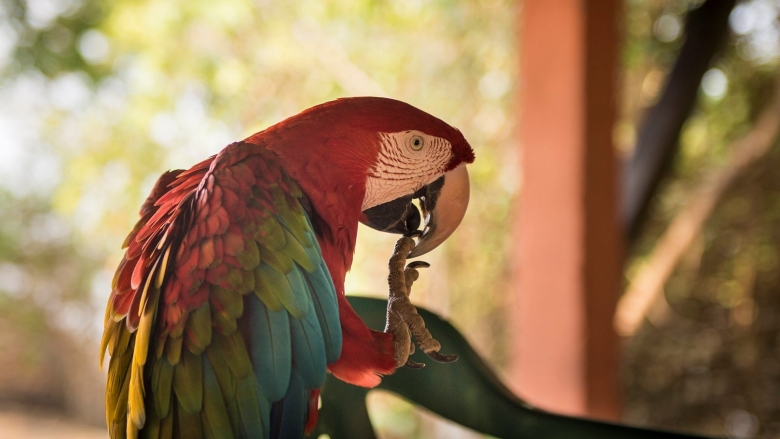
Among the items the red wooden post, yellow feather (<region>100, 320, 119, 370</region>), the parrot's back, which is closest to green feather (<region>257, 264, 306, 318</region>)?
the parrot's back

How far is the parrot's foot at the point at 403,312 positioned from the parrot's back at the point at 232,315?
0.15ft

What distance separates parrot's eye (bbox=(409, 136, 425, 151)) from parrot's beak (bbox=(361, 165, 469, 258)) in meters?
0.02

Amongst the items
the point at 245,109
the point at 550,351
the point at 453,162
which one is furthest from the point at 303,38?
the point at 453,162

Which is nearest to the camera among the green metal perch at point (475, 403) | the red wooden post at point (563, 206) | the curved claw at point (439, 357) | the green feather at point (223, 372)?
the green feather at point (223, 372)

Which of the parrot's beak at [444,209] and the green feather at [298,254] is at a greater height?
the parrot's beak at [444,209]

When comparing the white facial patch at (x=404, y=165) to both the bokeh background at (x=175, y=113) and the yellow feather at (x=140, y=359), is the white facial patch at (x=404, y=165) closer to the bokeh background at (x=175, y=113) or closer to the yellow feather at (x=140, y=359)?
the yellow feather at (x=140, y=359)

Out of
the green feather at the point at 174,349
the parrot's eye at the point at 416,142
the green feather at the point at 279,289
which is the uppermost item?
the parrot's eye at the point at 416,142

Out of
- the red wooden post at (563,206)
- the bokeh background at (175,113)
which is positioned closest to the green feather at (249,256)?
the red wooden post at (563,206)

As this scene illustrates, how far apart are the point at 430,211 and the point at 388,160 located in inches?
1.6

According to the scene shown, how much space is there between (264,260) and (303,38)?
4.19ft

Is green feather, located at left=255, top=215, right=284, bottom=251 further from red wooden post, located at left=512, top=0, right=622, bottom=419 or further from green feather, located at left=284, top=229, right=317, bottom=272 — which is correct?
red wooden post, located at left=512, top=0, right=622, bottom=419

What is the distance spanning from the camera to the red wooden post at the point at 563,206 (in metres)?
0.95

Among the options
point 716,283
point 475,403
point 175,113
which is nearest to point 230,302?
point 475,403

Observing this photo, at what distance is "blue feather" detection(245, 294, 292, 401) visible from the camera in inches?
13.1
